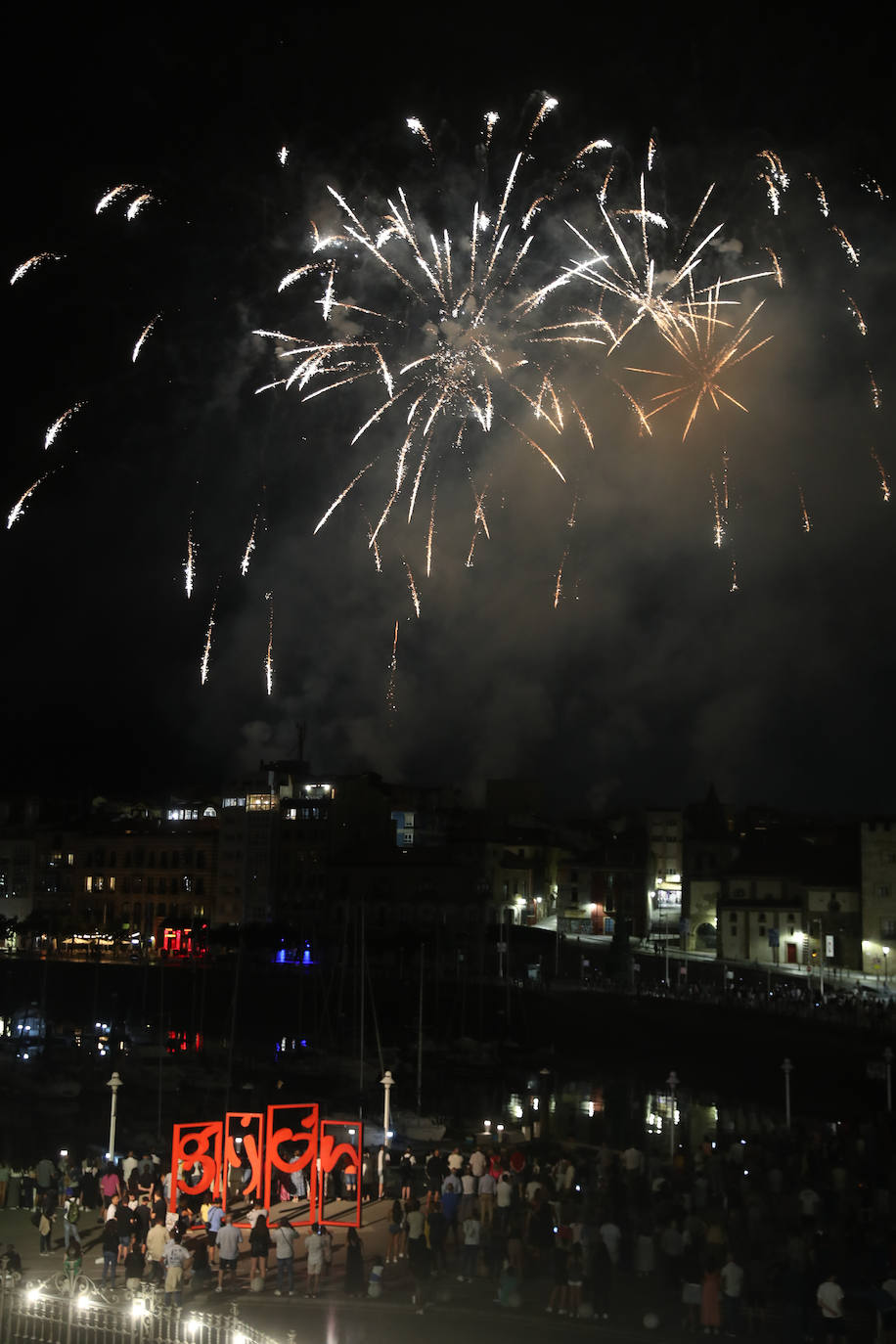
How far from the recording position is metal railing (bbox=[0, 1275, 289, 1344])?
42.3 feet

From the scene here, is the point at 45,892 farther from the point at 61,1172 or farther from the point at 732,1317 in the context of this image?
the point at 732,1317

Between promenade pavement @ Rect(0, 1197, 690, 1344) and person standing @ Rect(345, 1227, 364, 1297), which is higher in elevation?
person standing @ Rect(345, 1227, 364, 1297)

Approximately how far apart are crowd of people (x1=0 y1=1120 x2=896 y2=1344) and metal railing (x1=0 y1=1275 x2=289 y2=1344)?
253 cm

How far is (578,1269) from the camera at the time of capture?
1623cm

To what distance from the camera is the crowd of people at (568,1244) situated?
624 inches

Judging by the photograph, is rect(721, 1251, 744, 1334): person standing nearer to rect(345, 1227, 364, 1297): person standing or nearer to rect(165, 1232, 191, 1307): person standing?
rect(345, 1227, 364, 1297): person standing

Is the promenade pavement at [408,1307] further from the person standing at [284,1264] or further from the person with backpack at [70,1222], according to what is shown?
the person with backpack at [70,1222]

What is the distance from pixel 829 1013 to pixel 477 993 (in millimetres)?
21107

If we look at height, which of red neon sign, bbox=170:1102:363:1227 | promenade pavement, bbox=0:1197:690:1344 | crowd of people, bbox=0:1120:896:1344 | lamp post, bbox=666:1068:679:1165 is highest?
red neon sign, bbox=170:1102:363:1227

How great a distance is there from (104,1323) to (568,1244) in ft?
21.8

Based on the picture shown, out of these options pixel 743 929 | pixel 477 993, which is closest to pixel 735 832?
pixel 743 929

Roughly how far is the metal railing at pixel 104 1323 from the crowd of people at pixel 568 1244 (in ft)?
8.30

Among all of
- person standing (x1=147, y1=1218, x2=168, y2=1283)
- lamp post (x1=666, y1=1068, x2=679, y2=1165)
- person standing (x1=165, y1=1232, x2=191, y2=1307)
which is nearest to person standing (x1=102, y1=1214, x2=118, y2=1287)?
person standing (x1=147, y1=1218, x2=168, y2=1283)

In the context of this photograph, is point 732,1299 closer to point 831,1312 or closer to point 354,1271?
point 831,1312
